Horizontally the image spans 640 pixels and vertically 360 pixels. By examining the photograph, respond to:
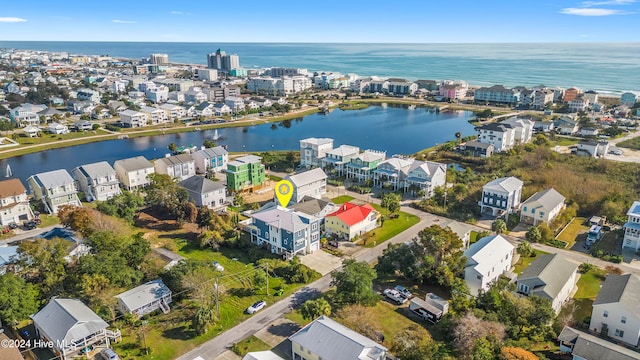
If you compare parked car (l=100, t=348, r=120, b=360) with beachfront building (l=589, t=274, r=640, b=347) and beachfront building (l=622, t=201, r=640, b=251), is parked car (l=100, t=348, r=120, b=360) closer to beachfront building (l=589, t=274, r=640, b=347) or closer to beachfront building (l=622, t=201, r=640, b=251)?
beachfront building (l=589, t=274, r=640, b=347)

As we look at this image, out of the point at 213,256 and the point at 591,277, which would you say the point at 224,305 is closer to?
the point at 213,256

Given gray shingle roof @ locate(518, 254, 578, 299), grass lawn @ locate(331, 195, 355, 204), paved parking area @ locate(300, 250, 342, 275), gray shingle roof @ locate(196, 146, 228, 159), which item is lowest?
paved parking area @ locate(300, 250, 342, 275)

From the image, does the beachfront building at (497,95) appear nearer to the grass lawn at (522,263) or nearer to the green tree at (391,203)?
the green tree at (391,203)

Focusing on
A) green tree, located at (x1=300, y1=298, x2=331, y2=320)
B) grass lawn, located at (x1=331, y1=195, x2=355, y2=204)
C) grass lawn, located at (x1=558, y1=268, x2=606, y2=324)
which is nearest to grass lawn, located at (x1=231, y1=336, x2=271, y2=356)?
green tree, located at (x1=300, y1=298, x2=331, y2=320)

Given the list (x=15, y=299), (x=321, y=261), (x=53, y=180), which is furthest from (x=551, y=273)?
(x=53, y=180)

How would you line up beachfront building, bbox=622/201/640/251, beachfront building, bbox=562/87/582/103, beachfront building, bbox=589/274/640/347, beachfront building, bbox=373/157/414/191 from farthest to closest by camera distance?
1. beachfront building, bbox=562/87/582/103
2. beachfront building, bbox=373/157/414/191
3. beachfront building, bbox=622/201/640/251
4. beachfront building, bbox=589/274/640/347
